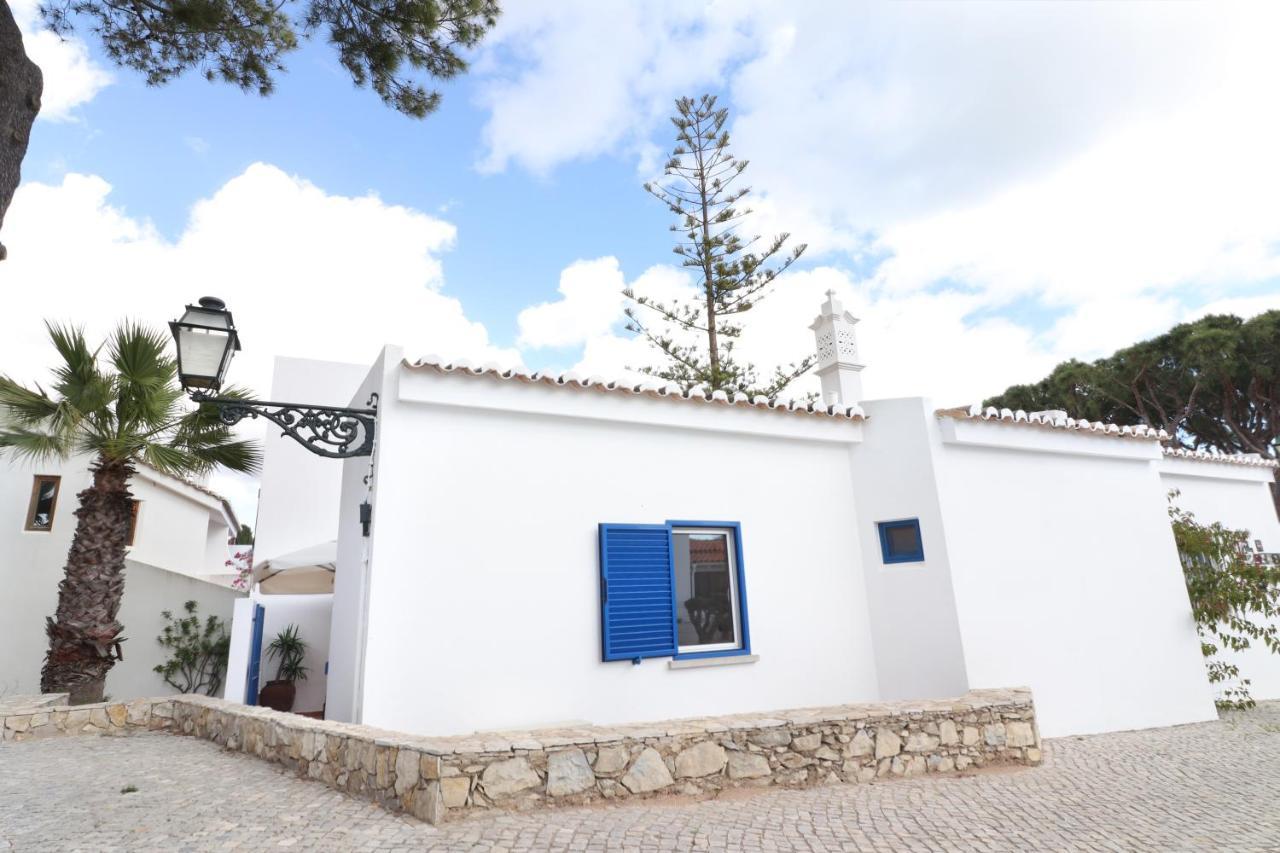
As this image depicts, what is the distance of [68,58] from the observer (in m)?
4.67

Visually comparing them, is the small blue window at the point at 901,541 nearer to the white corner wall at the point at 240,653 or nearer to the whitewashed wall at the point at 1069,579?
the whitewashed wall at the point at 1069,579

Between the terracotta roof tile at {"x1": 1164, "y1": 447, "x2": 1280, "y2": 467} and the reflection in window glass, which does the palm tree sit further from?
the terracotta roof tile at {"x1": 1164, "y1": 447, "x2": 1280, "y2": 467}

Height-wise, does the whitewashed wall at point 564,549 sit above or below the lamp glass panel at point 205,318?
below

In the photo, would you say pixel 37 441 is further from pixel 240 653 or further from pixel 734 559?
pixel 734 559

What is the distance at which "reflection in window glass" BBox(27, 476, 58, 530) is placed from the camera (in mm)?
10461

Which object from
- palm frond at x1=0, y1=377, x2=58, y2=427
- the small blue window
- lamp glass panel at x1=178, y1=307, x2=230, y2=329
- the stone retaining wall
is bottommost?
the stone retaining wall

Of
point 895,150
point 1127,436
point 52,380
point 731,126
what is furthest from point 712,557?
point 731,126

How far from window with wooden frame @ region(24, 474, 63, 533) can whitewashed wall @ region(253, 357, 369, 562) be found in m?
3.27

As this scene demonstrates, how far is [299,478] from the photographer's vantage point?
11.0 meters

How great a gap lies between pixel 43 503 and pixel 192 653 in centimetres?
371

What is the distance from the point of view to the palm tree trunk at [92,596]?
23.7ft

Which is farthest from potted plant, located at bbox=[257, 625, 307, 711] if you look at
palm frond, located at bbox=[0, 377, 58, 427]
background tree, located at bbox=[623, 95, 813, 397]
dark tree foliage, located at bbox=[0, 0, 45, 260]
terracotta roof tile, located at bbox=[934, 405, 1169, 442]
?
background tree, located at bbox=[623, 95, 813, 397]

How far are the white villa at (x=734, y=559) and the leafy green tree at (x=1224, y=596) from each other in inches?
34.0

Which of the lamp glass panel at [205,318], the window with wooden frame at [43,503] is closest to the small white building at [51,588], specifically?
the window with wooden frame at [43,503]
